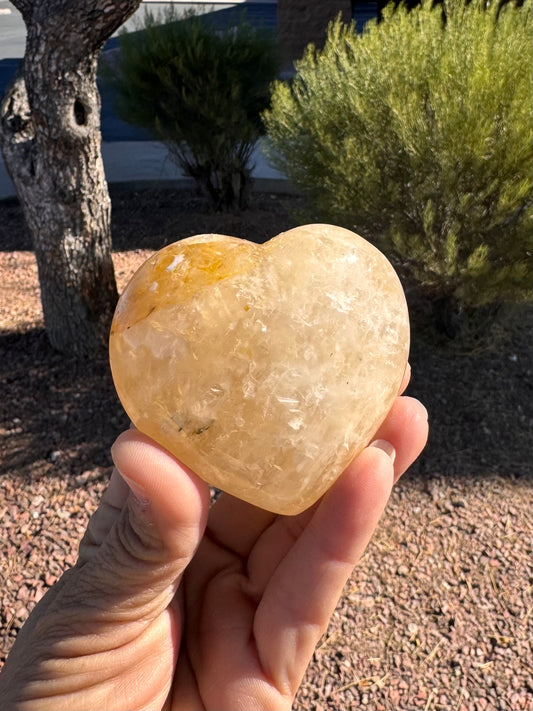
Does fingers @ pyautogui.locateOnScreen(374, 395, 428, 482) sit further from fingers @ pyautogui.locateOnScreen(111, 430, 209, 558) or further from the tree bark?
the tree bark

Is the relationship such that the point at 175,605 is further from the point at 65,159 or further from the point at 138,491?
the point at 65,159

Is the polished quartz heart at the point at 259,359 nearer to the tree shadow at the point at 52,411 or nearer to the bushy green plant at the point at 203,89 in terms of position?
the tree shadow at the point at 52,411

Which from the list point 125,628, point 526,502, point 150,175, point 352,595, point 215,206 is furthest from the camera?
point 150,175

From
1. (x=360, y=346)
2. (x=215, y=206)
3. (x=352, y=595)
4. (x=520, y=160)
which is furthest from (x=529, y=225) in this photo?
(x=215, y=206)

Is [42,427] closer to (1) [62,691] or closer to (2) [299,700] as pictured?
(2) [299,700]

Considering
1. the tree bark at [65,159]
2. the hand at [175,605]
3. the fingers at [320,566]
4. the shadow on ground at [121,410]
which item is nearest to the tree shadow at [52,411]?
the shadow on ground at [121,410]

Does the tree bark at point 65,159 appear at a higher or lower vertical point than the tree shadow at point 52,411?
higher

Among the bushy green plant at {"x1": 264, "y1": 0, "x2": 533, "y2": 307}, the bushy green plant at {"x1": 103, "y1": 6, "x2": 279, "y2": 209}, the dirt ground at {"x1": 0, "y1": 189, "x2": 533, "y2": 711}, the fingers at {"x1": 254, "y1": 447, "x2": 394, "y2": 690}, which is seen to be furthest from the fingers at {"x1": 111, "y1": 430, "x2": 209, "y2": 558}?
the bushy green plant at {"x1": 103, "y1": 6, "x2": 279, "y2": 209}
